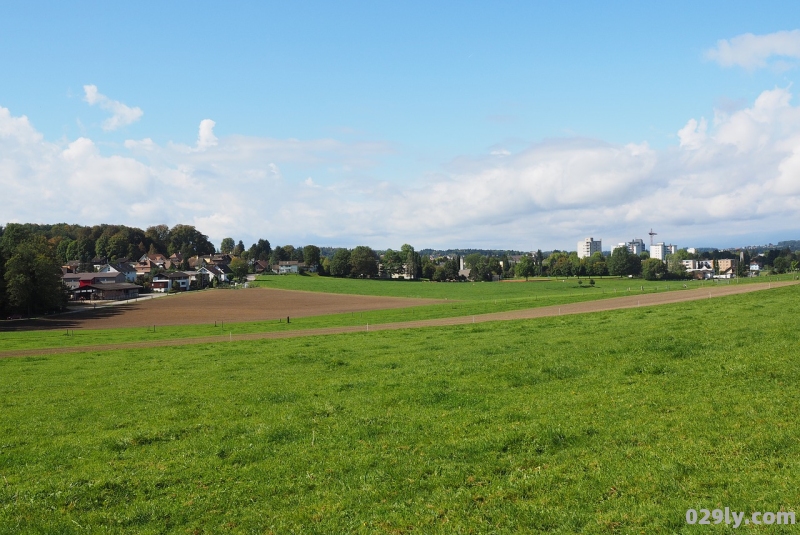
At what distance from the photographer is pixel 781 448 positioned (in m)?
11.0

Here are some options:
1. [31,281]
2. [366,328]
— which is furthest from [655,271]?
[31,281]

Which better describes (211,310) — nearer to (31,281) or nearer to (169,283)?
(31,281)

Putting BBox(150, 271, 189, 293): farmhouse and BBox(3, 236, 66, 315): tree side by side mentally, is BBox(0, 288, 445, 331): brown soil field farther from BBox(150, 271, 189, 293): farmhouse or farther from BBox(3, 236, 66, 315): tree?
BBox(150, 271, 189, 293): farmhouse

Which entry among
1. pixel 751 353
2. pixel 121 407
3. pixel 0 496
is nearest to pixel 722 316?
pixel 751 353

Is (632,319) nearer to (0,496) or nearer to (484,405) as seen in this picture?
(484,405)

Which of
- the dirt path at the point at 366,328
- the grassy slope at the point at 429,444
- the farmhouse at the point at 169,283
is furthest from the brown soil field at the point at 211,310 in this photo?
the grassy slope at the point at 429,444

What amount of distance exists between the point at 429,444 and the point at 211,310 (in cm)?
9938

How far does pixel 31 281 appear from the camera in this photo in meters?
95.4

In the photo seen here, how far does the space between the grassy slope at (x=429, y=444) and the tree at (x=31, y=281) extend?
273 feet

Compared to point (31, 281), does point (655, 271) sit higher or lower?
lower

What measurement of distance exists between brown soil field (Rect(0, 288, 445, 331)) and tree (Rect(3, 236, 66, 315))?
5.34m

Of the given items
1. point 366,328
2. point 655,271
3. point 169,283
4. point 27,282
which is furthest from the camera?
point 655,271

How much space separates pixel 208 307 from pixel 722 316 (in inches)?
3938

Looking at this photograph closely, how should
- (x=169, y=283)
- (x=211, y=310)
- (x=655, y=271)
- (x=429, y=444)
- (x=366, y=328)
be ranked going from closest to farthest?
(x=429, y=444), (x=366, y=328), (x=211, y=310), (x=169, y=283), (x=655, y=271)
